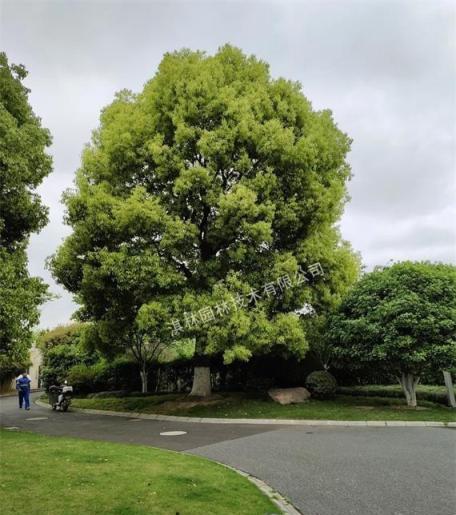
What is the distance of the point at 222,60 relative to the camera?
16.6 meters

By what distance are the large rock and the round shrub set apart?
1.02ft

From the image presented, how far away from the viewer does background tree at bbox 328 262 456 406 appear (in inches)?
508

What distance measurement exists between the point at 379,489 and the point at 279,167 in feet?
37.2

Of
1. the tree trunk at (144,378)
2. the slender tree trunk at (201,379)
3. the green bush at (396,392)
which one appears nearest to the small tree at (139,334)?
the tree trunk at (144,378)

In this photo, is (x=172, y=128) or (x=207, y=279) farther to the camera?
(x=172, y=128)

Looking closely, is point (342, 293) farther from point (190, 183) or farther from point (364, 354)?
point (190, 183)

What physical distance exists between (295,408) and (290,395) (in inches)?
67.0

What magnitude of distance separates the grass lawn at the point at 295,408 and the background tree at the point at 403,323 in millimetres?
1207

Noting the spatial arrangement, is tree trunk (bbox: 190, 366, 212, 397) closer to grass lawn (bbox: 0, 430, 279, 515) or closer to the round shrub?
the round shrub

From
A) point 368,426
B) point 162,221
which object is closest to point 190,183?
point 162,221

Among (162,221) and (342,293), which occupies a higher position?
(162,221)

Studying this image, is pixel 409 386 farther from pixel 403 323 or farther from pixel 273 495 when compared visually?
pixel 273 495

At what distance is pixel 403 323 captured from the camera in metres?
13.1

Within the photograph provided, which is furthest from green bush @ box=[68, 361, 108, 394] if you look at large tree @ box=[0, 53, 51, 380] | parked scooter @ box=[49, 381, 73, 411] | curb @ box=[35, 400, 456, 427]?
large tree @ box=[0, 53, 51, 380]
